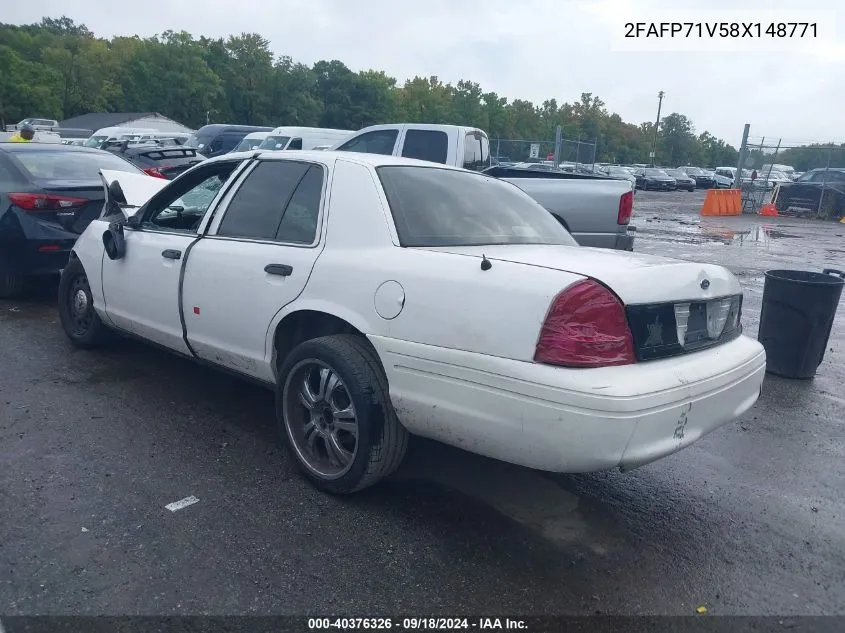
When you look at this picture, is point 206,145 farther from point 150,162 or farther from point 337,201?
point 337,201

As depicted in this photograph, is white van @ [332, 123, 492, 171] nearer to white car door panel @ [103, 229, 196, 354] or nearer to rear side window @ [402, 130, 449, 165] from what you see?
rear side window @ [402, 130, 449, 165]

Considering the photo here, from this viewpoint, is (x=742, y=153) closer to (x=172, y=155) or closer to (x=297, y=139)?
(x=297, y=139)

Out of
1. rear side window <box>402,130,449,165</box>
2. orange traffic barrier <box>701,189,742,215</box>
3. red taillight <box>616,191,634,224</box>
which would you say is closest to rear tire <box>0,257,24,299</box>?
rear side window <box>402,130,449,165</box>

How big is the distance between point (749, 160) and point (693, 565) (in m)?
29.0

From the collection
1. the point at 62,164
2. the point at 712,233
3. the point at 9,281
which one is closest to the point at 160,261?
the point at 9,281

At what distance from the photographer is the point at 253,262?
12.5 feet

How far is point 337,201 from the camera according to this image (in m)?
3.61

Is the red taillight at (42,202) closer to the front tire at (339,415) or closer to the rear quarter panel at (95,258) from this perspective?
the rear quarter panel at (95,258)

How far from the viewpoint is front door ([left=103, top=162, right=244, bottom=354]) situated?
4.32 m

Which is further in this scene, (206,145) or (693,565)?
(206,145)

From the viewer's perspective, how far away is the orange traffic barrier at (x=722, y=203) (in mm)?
25375

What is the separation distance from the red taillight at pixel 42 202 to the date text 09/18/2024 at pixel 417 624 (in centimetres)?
560

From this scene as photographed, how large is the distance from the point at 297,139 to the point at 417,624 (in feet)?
52.0

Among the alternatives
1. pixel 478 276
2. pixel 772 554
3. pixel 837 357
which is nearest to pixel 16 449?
pixel 478 276
